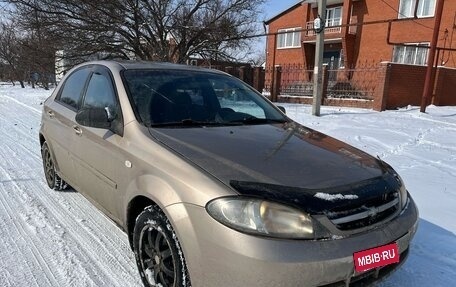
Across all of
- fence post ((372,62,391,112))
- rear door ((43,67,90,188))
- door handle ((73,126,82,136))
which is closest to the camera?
door handle ((73,126,82,136))

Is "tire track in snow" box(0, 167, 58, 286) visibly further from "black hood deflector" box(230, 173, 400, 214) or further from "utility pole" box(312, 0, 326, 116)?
"utility pole" box(312, 0, 326, 116)

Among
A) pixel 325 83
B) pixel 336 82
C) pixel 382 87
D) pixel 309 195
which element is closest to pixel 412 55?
pixel 336 82

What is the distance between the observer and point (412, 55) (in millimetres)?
23422

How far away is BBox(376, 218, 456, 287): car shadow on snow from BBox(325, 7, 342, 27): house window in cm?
2704

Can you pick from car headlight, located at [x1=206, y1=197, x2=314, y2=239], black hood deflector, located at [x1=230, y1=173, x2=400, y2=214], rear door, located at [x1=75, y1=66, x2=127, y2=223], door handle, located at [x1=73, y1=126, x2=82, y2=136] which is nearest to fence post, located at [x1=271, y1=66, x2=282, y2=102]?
rear door, located at [x1=75, y1=66, x2=127, y2=223]

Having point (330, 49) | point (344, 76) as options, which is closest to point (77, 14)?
point (344, 76)

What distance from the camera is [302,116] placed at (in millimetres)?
12109

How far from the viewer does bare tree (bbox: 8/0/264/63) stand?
1683cm

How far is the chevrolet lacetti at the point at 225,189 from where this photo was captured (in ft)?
6.57

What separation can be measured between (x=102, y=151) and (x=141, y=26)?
1595 cm

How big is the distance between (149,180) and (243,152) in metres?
0.63

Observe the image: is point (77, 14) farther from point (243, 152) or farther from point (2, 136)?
point (243, 152)

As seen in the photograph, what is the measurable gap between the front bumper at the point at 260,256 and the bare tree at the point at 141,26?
16.5 metres

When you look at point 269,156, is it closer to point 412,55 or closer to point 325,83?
point 325,83
